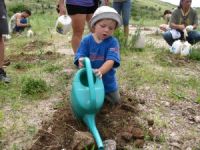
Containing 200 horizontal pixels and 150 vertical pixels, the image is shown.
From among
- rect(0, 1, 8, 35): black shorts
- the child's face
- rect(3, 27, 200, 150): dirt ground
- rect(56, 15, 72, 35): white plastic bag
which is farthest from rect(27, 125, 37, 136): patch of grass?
rect(56, 15, 72, 35): white plastic bag

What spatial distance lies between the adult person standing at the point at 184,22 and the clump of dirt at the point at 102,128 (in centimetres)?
327

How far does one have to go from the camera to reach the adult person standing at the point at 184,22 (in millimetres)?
6324

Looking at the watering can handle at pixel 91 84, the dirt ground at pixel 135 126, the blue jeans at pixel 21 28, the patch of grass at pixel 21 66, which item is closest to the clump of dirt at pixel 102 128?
the dirt ground at pixel 135 126

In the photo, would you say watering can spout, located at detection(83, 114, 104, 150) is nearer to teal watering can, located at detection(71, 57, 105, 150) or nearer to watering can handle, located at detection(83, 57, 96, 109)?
teal watering can, located at detection(71, 57, 105, 150)

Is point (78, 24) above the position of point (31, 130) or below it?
above

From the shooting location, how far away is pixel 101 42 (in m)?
3.17

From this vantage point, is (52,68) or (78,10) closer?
(78,10)

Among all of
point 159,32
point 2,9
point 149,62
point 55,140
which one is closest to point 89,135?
point 55,140

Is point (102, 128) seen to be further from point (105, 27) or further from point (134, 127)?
point (105, 27)

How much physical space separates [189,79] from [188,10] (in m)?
2.16

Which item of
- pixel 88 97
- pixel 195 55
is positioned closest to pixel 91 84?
pixel 88 97

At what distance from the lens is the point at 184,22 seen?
21.1 feet

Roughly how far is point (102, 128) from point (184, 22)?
3.93 meters

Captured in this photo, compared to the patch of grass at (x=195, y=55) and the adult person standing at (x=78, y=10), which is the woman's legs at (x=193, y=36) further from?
the adult person standing at (x=78, y=10)
